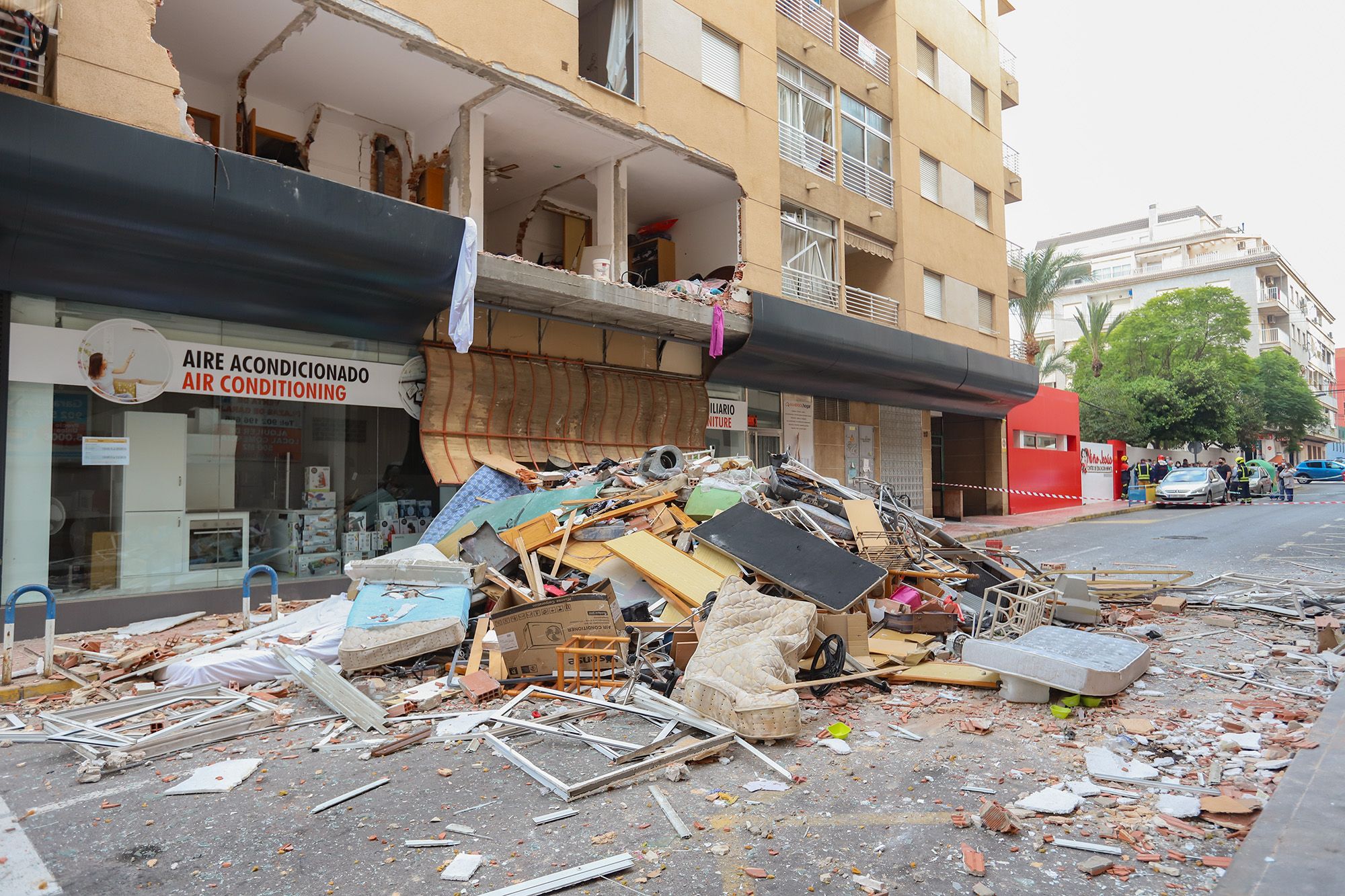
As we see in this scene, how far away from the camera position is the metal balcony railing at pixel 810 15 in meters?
18.9

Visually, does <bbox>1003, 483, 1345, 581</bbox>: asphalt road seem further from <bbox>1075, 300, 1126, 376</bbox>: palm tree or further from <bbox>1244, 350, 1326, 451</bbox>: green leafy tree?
<bbox>1244, 350, 1326, 451</bbox>: green leafy tree

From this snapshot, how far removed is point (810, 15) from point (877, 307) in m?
7.49

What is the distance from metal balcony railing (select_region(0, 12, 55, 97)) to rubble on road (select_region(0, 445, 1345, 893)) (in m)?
5.66

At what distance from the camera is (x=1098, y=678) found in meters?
5.59

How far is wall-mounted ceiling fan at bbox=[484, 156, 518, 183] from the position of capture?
15156 mm

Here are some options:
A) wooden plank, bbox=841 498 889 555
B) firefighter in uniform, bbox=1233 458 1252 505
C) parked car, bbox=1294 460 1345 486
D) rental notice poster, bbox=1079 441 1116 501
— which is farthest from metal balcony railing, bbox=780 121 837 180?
parked car, bbox=1294 460 1345 486

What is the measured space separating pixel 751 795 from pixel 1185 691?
154 inches

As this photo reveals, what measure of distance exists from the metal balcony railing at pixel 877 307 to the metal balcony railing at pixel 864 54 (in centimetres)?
596

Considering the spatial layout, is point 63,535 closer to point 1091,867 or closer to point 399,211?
point 399,211

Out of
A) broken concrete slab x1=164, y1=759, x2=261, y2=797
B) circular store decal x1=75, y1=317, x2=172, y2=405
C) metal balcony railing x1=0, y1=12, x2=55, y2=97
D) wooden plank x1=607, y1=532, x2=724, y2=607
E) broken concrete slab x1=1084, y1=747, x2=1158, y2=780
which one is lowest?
broken concrete slab x1=164, y1=759, x2=261, y2=797

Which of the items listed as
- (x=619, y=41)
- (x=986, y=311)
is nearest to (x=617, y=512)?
(x=619, y=41)

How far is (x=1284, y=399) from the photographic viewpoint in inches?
2345

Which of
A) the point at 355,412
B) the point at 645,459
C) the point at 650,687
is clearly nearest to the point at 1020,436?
the point at 645,459

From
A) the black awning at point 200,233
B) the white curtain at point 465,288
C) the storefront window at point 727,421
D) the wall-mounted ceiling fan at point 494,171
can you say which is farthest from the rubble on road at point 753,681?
the wall-mounted ceiling fan at point 494,171
